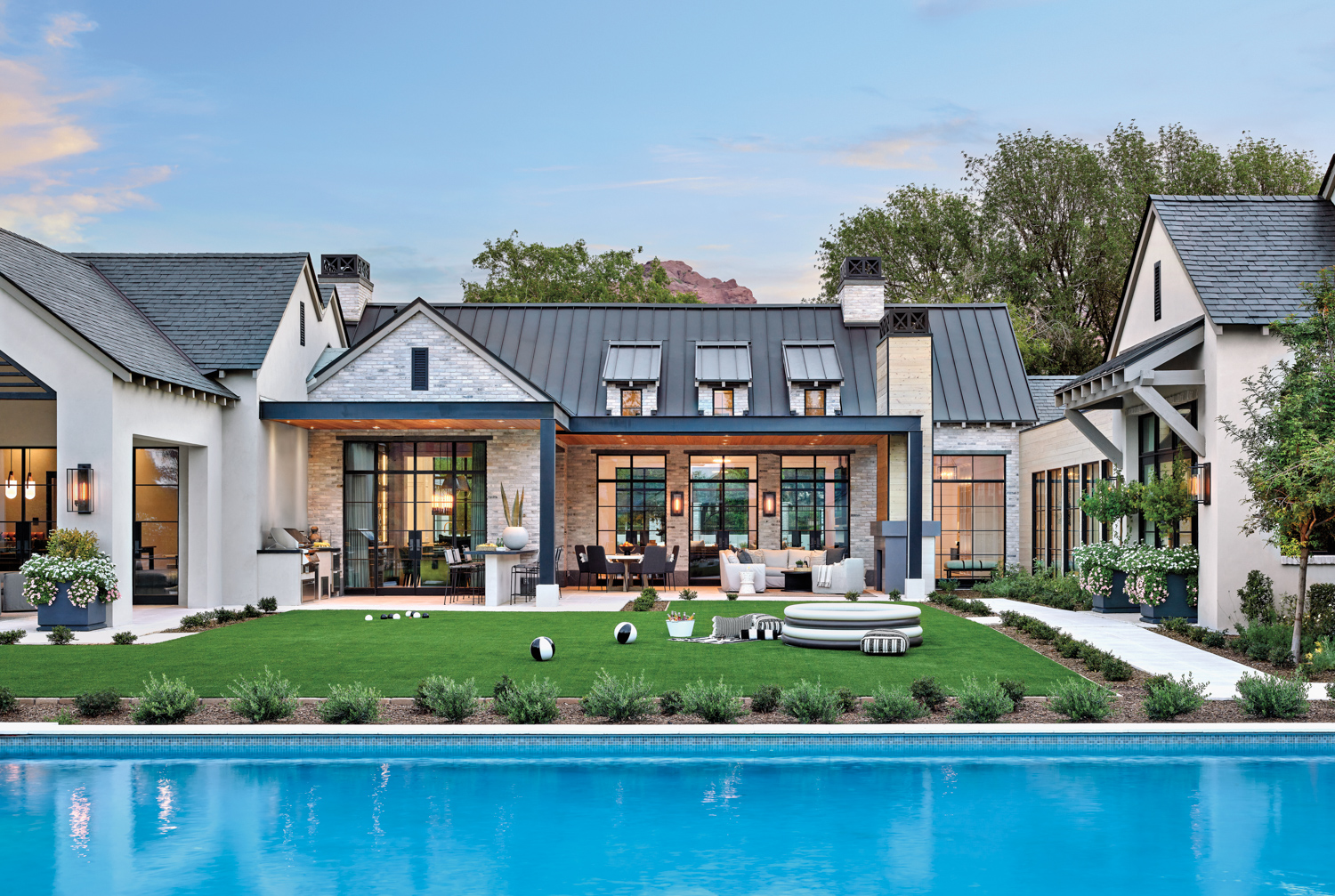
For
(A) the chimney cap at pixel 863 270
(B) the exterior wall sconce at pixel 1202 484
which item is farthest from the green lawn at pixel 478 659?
(A) the chimney cap at pixel 863 270

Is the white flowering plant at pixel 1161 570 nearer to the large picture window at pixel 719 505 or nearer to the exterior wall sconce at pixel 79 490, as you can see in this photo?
the large picture window at pixel 719 505

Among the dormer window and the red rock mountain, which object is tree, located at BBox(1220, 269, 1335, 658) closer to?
the dormer window

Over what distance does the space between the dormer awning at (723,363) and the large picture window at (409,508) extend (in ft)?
16.3

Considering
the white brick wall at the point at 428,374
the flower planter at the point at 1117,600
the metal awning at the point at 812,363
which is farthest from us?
the metal awning at the point at 812,363

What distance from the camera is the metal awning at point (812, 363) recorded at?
71.1 ft

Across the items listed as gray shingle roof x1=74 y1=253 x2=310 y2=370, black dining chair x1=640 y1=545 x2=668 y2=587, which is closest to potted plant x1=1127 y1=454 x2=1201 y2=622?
black dining chair x1=640 y1=545 x2=668 y2=587

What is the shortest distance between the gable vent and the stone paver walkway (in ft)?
35.7

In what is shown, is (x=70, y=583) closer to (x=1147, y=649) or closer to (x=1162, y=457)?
(x=1147, y=649)

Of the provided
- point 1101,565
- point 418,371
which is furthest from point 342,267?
point 1101,565

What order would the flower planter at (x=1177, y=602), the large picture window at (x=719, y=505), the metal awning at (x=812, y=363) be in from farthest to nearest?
1. the large picture window at (x=719, y=505)
2. the metal awning at (x=812, y=363)
3. the flower planter at (x=1177, y=602)

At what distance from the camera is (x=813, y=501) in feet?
73.3

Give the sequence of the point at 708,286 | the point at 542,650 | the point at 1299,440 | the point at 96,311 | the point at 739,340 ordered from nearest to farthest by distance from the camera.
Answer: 1. the point at 1299,440
2. the point at 542,650
3. the point at 96,311
4. the point at 739,340
5. the point at 708,286

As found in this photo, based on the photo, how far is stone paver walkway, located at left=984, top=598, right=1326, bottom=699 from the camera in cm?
998

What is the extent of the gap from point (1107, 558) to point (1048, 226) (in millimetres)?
27486
